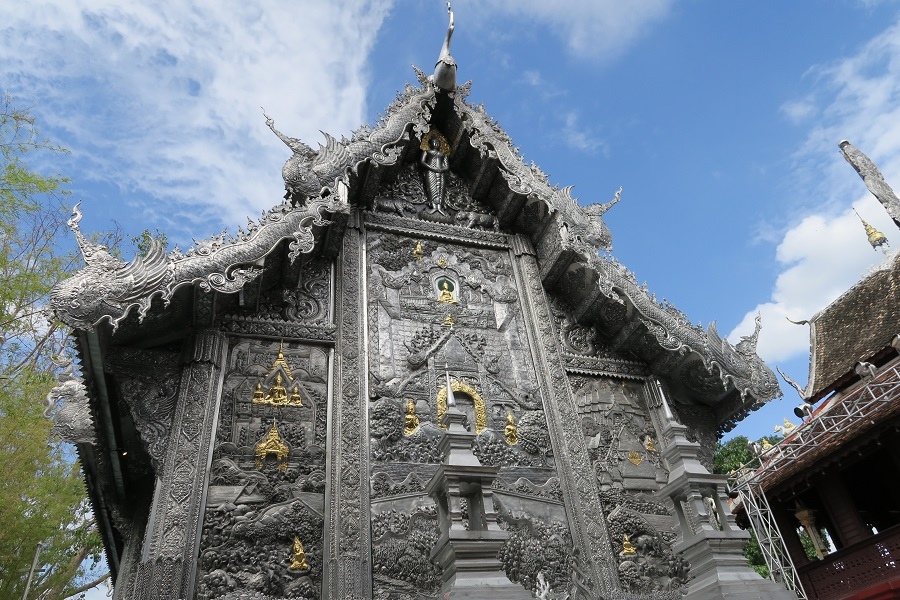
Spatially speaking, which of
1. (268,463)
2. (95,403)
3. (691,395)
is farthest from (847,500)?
(95,403)

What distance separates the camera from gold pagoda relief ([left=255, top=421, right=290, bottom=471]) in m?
5.79

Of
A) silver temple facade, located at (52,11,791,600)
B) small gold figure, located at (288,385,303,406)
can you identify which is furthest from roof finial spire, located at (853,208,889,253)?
small gold figure, located at (288,385,303,406)

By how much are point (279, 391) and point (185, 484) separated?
1238mm

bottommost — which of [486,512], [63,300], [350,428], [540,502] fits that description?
[486,512]

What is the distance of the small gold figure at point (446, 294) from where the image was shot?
7.76 metres

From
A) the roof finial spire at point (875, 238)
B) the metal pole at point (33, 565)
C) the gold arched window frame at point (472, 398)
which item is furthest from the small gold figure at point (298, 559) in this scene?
the roof finial spire at point (875, 238)

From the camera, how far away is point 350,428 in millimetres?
6234

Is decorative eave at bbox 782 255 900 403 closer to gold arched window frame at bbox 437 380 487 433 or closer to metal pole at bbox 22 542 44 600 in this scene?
gold arched window frame at bbox 437 380 487 433

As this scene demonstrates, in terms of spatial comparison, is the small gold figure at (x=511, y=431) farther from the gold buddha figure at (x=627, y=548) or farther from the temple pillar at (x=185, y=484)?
the temple pillar at (x=185, y=484)

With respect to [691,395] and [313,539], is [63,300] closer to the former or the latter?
[313,539]

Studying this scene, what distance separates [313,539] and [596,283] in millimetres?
4313

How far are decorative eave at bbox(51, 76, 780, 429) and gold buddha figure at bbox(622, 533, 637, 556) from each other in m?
2.15

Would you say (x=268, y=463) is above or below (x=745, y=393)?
below

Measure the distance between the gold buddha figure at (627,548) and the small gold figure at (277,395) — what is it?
3.70 meters
